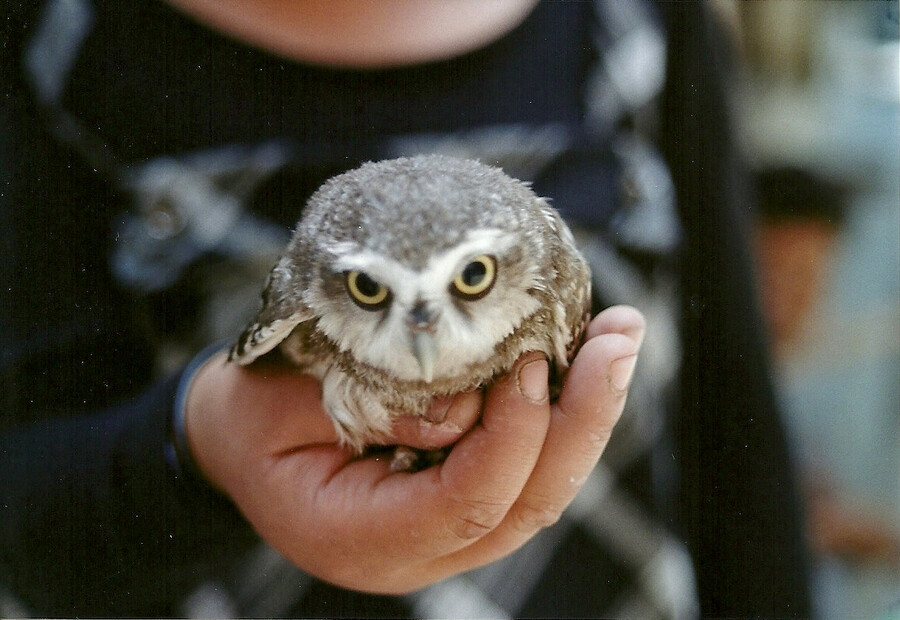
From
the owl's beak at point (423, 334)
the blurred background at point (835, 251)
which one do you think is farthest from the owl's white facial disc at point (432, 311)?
Result: the blurred background at point (835, 251)

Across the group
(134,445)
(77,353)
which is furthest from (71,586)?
(77,353)

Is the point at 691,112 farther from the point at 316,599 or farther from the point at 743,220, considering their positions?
the point at 316,599

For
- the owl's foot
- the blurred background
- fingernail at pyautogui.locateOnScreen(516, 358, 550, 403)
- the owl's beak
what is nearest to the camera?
the owl's beak

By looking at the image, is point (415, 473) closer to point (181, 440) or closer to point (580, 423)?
point (580, 423)

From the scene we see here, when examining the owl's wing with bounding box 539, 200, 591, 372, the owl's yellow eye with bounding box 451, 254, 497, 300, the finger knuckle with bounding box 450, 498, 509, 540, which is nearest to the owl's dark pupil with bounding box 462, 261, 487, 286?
the owl's yellow eye with bounding box 451, 254, 497, 300

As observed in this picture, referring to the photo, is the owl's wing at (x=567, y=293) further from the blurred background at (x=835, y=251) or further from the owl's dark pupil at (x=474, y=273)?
the blurred background at (x=835, y=251)

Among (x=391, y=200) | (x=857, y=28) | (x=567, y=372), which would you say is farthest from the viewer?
(x=857, y=28)

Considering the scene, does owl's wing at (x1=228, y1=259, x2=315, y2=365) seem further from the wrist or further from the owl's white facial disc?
the wrist

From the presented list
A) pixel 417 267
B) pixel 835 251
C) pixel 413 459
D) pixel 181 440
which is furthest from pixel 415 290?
pixel 835 251
